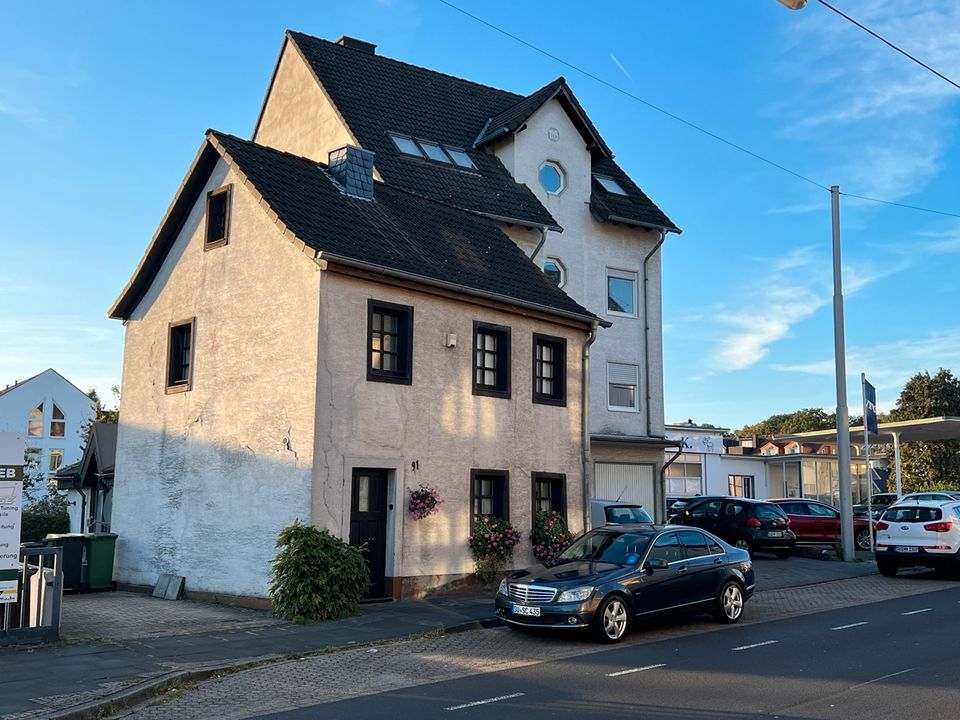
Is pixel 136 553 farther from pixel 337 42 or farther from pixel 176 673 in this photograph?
pixel 337 42

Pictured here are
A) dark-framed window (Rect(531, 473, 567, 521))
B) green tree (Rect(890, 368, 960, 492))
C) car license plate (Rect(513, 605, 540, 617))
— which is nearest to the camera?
car license plate (Rect(513, 605, 540, 617))

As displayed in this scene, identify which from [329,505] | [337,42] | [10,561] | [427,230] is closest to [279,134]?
Result: [337,42]

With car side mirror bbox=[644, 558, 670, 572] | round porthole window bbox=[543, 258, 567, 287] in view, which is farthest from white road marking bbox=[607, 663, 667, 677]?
round porthole window bbox=[543, 258, 567, 287]

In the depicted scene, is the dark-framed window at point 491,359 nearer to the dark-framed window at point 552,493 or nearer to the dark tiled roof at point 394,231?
the dark tiled roof at point 394,231

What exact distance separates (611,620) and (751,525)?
42.6ft

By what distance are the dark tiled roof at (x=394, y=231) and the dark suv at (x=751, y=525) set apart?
8167 millimetres

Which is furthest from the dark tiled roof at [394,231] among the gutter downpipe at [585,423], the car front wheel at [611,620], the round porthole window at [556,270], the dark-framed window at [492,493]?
the car front wheel at [611,620]

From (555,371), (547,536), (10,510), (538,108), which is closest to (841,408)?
(555,371)

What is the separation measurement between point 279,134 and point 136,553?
42.3 ft

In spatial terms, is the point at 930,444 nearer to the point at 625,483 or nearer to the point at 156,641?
the point at 625,483

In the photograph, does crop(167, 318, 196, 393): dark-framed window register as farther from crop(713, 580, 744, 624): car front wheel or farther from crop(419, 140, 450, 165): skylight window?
crop(713, 580, 744, 624): car front wheel

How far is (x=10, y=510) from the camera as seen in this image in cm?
1180

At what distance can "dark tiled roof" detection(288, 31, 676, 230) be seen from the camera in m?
23.4

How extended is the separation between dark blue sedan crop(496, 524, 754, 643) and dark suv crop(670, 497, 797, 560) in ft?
32.8
